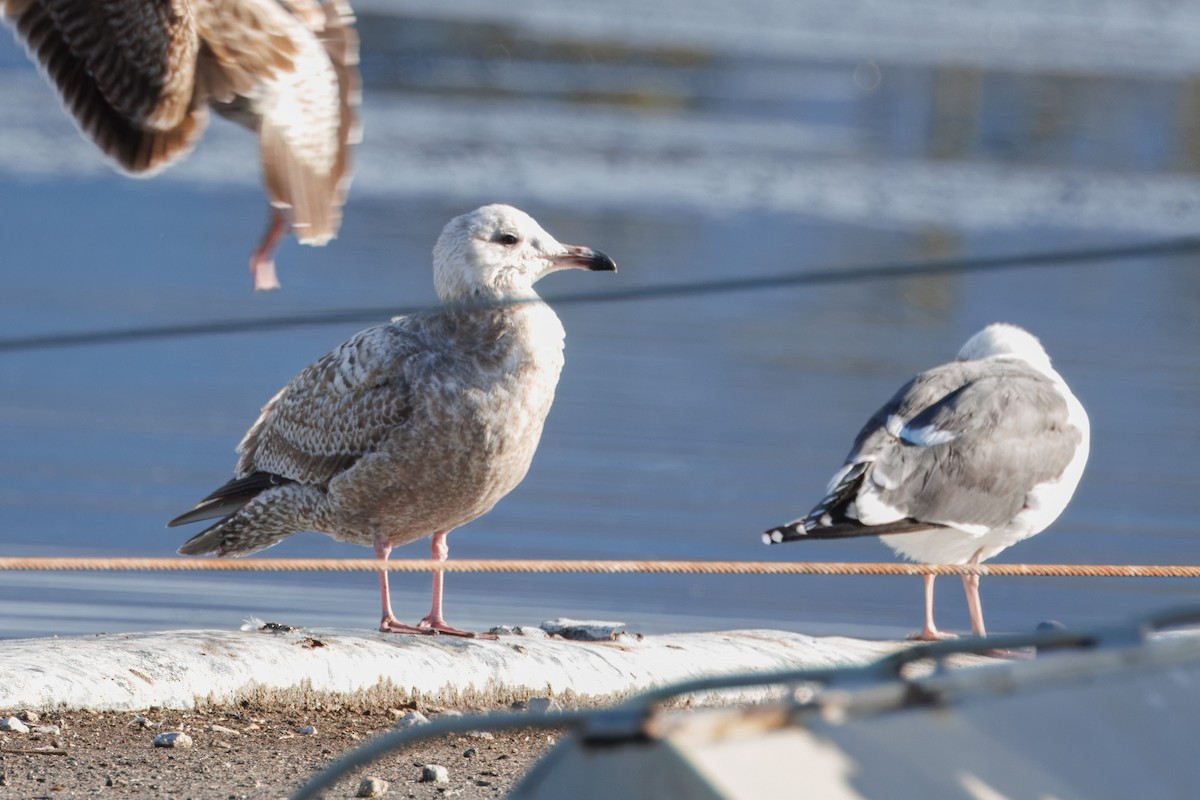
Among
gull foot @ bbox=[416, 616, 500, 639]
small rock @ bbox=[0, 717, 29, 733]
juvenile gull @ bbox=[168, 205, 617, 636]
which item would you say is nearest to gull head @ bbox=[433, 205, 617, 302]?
juvenile gull @ bbox=[168, 205, 617, 636]

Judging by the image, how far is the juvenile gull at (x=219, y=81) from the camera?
13.4ft

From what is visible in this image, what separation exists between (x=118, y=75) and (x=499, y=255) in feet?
7.43

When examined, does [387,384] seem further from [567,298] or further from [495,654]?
[567,298]

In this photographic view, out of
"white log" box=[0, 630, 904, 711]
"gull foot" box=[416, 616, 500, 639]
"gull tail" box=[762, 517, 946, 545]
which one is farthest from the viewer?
"gull tail" box=[762, 517, 946, 545]

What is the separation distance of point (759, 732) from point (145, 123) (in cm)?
246

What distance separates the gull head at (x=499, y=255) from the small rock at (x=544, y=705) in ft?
4.47

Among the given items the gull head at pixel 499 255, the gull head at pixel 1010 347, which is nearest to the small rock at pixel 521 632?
the gull head at pixel 499 255

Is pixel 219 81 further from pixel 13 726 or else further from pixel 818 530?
pixel 818 530

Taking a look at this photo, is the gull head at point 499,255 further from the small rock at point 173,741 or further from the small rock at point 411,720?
the small rock at point 173,741

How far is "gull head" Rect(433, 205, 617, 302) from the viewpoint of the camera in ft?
20.9

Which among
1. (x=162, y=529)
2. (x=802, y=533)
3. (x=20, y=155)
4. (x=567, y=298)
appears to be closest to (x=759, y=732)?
(x=567, y=298)

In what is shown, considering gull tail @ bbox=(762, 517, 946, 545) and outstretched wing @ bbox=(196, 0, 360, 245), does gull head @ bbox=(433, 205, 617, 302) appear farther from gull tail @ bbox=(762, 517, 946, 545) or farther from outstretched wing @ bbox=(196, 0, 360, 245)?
outstretched wing @ bbox=(196, 0, 360, 245)

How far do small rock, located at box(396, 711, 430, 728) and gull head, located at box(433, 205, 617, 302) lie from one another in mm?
1453

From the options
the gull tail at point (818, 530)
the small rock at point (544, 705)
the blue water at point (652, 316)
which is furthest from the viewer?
the blue water at point (652, 316)
